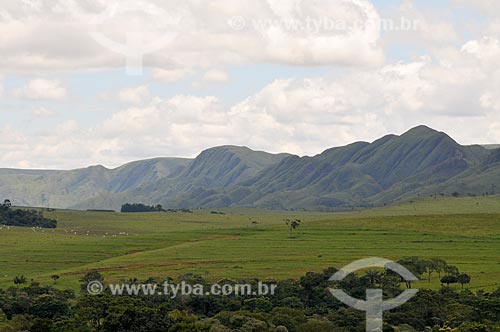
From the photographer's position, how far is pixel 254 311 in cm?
10325

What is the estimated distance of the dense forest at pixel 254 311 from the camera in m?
84.5

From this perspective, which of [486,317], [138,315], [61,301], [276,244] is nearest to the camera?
[138,315]

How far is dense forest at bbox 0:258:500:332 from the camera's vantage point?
84.5 metres

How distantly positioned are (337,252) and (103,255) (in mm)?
52014

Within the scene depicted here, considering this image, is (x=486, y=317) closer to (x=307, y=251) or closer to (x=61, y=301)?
(x=61, y=301)

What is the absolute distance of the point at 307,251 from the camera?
17900 centimetres

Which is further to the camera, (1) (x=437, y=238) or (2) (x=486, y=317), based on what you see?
(1) (x=437, y=238)

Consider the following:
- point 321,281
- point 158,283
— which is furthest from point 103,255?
point 321,281

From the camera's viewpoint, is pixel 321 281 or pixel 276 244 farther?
pixel 276 244

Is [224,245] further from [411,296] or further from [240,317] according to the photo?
[240,317]

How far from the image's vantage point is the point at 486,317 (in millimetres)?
98500

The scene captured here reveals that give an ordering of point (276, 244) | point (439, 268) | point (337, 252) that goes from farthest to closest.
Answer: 1. point (276, 244)
2. point (337, 252)
3. point (439, 268)

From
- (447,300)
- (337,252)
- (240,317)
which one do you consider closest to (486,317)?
(447,300)

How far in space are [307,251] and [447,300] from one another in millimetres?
70918
